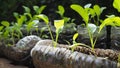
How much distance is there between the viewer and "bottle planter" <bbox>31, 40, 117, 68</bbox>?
4.76 feet

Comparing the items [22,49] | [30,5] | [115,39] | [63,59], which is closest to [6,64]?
[22,49]

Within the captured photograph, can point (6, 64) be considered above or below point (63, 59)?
below

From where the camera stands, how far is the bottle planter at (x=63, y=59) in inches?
57.1

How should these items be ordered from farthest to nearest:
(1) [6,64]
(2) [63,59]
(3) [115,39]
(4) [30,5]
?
(4) [30,5], (1) [6,64], (3) [115,39], (2) [63,59]

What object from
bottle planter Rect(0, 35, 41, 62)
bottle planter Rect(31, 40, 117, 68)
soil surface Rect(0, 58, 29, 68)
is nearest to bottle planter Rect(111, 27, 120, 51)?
bottle planter Rect(31, 40, 117, 68)

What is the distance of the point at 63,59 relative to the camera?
163 cm

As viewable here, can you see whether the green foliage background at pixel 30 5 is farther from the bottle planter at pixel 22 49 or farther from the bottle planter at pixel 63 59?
the bottle planter at pixel 63 59

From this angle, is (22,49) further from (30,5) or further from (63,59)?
(30,5)

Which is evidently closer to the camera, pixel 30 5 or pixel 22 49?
pixel 22 49

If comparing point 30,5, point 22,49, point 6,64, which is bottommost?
point 6,64

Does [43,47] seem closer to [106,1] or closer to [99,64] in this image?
[99,64]

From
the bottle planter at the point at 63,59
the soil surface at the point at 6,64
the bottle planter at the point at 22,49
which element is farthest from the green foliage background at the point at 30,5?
the bottle planter at the point at 63,59

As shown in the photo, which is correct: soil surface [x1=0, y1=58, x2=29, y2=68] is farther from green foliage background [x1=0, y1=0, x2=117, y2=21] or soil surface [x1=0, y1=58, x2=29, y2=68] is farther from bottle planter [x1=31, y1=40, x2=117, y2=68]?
green foliage background [x1=0, y1=0, x2=117, y2=21]

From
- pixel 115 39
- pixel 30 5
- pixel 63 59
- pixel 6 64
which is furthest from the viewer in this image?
pixel 30 5
